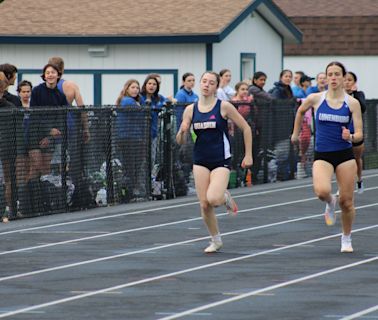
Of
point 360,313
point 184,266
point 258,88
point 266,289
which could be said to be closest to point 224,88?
point 258,88

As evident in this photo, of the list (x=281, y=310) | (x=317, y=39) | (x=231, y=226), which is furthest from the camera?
(x=317, y=39)

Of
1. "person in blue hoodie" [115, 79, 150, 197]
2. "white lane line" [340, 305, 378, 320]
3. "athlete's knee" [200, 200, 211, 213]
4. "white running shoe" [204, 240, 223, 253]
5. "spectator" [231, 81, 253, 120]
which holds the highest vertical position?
"spectator" [231, 81, 253, 120]

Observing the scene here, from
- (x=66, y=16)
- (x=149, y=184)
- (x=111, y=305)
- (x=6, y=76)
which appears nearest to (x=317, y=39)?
(x=66, y=16)

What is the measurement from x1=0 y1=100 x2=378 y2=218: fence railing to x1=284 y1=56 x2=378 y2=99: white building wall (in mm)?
21511

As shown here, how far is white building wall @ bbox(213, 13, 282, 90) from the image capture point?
3145cm

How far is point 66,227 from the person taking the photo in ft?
58.6

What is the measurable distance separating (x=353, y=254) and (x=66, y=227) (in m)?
4.37

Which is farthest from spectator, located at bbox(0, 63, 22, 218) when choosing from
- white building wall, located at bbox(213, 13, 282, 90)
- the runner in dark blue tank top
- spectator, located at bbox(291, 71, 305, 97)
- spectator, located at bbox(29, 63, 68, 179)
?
white building wall, located at bbox(213, 13, 282, 90)

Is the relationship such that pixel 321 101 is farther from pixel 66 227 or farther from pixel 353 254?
pixel 66 227

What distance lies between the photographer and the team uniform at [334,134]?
50.0 ft

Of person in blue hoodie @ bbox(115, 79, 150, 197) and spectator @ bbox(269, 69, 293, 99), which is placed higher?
spectator @ bbox(269, 69, 293, 99)

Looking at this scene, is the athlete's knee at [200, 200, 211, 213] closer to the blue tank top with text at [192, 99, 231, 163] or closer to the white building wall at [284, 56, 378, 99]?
the blue tank top with text at [192, 99, 231, 163]

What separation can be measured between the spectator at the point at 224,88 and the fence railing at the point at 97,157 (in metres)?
0.41

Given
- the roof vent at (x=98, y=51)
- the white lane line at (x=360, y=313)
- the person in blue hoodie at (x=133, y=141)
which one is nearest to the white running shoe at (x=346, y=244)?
the white lane line at (x=360, y=313)
